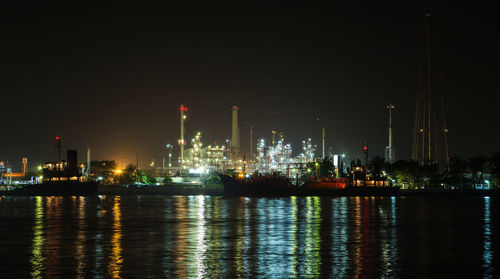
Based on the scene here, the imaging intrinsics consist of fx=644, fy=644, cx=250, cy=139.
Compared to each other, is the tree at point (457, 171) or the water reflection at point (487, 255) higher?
the tree at point (457, 171)

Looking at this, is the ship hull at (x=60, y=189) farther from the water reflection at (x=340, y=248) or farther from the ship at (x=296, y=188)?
the water reflection at (x=340, y=248)

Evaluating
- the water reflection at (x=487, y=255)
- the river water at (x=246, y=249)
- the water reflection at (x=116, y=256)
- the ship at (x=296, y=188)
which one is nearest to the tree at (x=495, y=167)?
the ship at (x=296, y=188)

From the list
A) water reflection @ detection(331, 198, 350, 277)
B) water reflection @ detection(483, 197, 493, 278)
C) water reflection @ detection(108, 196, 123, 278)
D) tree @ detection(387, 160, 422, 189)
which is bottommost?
water reflection @ detection(483, 197, 493, 278)

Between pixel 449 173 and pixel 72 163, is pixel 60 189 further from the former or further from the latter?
pixel 449 173

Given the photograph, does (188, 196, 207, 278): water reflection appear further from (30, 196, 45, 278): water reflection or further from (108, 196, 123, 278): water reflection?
(30, 196, 45, 278): water reflection

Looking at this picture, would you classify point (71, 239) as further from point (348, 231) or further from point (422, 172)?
point (422, 172)

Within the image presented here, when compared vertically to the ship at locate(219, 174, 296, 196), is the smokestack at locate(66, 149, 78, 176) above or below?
above

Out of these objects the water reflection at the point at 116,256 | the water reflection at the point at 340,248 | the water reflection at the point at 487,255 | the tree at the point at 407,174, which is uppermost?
the tree at the point at 407,174

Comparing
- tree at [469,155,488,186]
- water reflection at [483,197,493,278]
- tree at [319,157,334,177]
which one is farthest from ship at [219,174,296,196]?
water reflection at [483,197,493,278]

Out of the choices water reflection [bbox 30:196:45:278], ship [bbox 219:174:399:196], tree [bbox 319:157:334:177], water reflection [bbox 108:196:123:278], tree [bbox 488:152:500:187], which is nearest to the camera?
water reflection [bbox 108:196:123:278]

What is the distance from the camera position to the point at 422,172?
501 feet

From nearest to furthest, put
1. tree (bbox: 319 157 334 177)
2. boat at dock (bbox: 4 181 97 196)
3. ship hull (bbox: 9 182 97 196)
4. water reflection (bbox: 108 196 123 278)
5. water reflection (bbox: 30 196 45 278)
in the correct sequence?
water reflection (bbox: 108 196 123 278) < water reflection (bbox: 30 196 45 278) < boat at dock (bbox: 4 181 97 196) < ship hull (bbox: 9 182 97 196) < tree (bbox: 319 157 334 177)

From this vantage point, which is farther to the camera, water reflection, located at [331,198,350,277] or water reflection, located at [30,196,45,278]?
water reflection, located at [331,198,350,277]

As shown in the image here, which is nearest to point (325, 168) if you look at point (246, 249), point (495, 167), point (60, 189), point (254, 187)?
point (254, 187)
